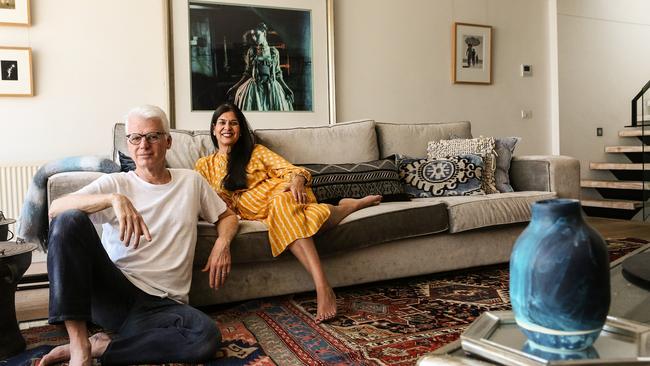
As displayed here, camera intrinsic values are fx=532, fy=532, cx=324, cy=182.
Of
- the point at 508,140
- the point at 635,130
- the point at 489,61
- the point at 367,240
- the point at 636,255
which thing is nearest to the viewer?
the point at 636,255

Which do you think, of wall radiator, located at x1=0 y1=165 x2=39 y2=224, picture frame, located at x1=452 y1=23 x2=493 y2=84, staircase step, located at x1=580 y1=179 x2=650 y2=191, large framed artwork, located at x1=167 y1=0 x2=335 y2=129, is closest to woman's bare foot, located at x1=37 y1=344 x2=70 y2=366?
wall radiator, located at x1=0 y1=165 x2=39 y2=224

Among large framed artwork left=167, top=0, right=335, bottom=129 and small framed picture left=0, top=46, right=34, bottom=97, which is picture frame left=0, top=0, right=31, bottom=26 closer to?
small framed picture left=0, top=46, right=34, bottom=97

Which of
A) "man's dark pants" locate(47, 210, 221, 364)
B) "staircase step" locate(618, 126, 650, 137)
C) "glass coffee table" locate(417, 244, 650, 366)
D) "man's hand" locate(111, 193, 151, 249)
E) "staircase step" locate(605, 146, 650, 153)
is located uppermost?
"staircase step" locate(618, 126, 650, 137)

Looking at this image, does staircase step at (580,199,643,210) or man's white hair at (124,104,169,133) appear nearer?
man's white hair at (124,104,169,133)

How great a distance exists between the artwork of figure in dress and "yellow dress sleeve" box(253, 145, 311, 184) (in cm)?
143

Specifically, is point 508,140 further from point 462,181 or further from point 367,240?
point 367,240

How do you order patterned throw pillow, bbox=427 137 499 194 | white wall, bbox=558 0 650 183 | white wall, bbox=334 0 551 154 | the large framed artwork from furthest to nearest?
white wall, bbox=558 0 650 183, white wall, bbox=334 0 551 154, the large framed artwork, patterned throw pillow, bbox=427 137 499 194

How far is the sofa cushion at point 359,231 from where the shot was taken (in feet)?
7.52

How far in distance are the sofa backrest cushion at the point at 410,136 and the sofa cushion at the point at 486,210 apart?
562mm

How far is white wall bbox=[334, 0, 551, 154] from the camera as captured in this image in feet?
14.8

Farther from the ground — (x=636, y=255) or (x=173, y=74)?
(x=173, y=74)

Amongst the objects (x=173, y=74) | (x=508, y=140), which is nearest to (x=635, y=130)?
(x=508, y=140)

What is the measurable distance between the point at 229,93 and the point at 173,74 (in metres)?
0.43

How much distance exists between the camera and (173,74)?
384cm
